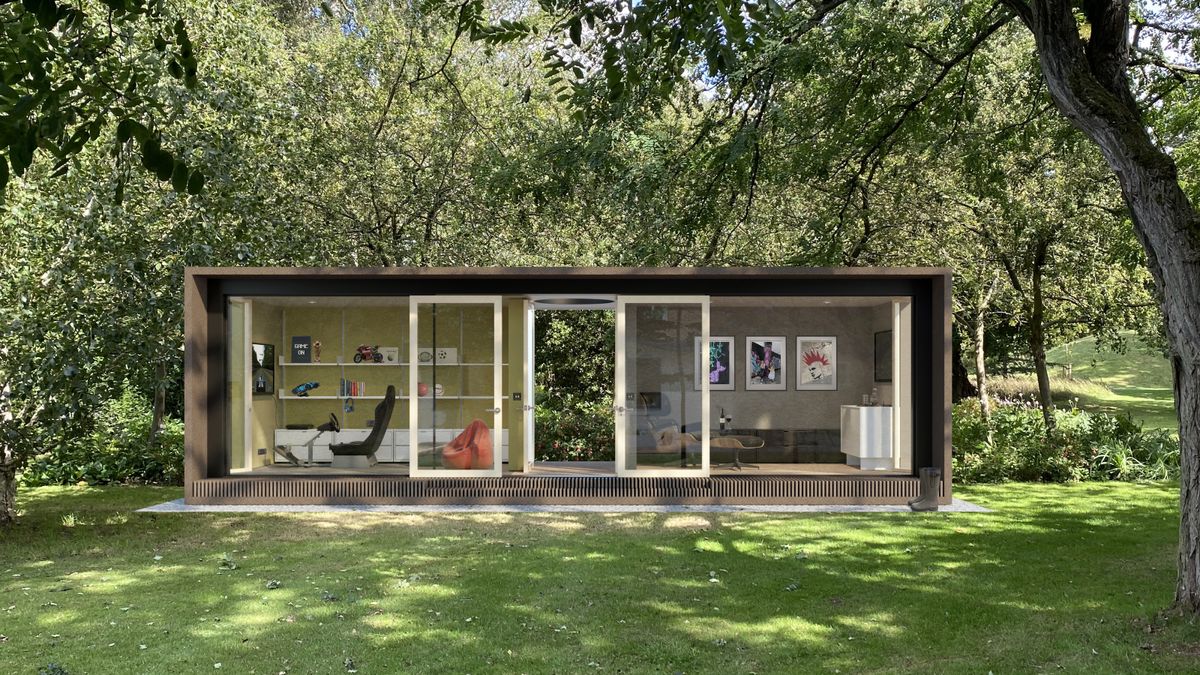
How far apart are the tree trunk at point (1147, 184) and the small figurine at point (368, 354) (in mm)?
8474

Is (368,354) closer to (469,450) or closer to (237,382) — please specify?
(237,382)

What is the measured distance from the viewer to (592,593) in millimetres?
7262

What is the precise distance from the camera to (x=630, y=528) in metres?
10.1

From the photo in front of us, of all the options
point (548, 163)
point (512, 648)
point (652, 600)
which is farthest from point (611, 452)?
point (512, 648)

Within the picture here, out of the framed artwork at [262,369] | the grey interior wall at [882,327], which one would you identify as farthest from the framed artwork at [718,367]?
the framed artwork at [262,369]

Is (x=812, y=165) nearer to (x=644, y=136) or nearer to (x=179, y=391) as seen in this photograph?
(x=644, y=136)

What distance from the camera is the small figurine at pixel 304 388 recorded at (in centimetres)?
1303

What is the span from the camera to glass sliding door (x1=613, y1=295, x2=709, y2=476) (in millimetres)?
11906

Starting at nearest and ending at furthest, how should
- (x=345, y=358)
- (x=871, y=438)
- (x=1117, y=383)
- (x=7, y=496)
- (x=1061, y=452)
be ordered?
(x=7, y=496) < (x=871, y=438) < (x=345, y=358) < (x=1061, y=452) < (x=1117, y=383)

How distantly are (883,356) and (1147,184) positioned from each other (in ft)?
20.8

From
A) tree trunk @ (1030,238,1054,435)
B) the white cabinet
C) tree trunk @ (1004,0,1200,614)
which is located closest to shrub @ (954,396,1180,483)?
tree trunk @ (1030,238,1054,435)

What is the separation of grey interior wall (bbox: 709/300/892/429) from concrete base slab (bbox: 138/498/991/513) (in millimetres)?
1452

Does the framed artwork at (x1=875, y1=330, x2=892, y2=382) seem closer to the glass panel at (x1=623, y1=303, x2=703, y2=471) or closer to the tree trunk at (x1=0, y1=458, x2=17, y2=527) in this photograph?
the glass panel at (x1=623, y1=303, x2=703, y2=471)

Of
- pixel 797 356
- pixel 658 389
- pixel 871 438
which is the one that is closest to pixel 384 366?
pixel 658 389
